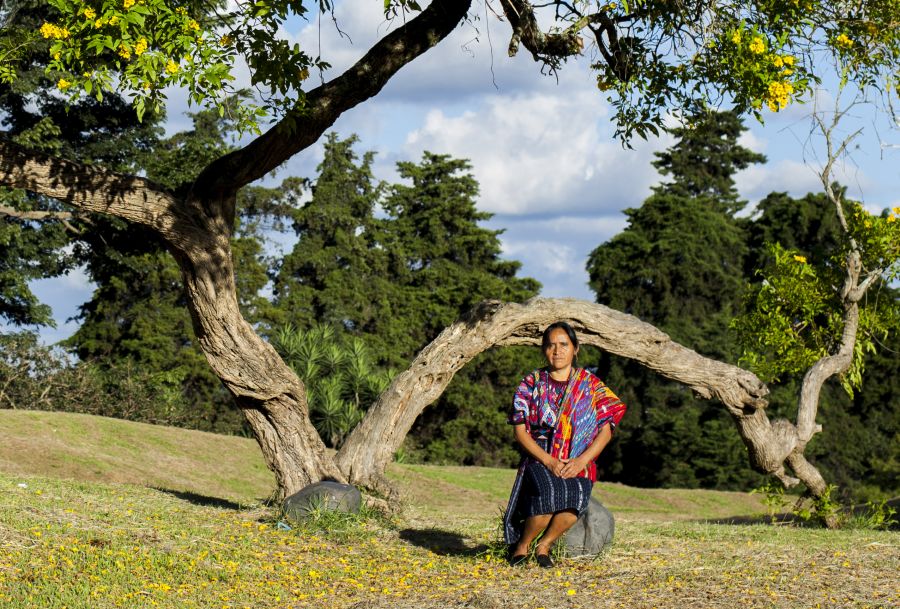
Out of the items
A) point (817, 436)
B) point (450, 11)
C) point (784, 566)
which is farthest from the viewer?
point (817, 436)

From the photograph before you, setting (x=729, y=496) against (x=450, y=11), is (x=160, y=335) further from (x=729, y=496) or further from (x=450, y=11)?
(x=450, y=11)

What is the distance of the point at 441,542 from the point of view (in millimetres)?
8039

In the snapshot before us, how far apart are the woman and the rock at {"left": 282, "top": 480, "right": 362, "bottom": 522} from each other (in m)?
2.01

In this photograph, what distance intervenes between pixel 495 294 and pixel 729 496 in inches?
471

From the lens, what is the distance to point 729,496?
68.7ft

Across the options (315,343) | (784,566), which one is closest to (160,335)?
(315,343)

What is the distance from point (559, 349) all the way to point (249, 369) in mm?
3145

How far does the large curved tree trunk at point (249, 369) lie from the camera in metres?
8.48

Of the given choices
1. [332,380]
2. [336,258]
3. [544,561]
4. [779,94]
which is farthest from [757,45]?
[336,258]

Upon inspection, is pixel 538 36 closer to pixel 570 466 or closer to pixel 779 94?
pixel 779 94

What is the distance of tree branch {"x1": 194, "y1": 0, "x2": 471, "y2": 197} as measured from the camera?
840cm

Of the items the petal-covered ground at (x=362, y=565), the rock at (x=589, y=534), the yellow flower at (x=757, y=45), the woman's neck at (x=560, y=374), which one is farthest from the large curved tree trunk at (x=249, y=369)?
the yellow flower at (x=757, y=45)

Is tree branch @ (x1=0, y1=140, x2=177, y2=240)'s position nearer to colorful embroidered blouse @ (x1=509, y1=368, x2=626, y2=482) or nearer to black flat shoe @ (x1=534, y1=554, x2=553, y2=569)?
colorful embroidered blouse @ (x1=509, y1=368, x2=626, y2=482)

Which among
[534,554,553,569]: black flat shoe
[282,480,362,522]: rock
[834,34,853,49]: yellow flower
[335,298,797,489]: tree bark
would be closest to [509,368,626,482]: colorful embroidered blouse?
[534,554,553,569]: black flat shoe
